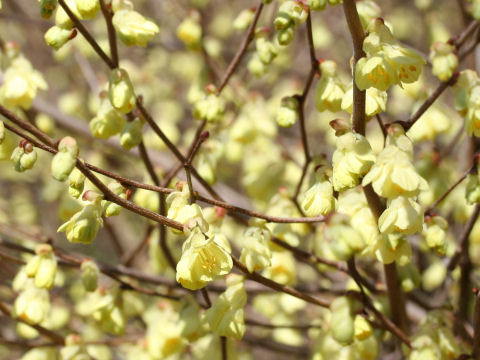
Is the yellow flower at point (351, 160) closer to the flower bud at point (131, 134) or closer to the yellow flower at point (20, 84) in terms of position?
the flower bud at point (131, 134)

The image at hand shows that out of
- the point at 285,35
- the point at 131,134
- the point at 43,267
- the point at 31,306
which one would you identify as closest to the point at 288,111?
the point at 285,35

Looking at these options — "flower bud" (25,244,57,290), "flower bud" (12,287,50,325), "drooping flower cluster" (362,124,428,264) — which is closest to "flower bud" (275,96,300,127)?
"drooping flower cluster" (362,124,428,264)

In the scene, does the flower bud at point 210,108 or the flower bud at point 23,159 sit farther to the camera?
the flower bud at point 210,108

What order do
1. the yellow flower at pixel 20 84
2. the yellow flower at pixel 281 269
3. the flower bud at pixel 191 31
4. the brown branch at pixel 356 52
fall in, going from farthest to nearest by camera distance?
the flower bud at pixel 191 31 → the yellow flower at pixel 281 269 → the yellow flower at pixel 20 84 → the brown branch at pixel 356 52

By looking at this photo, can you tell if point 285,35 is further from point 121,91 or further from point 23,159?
point 23,159

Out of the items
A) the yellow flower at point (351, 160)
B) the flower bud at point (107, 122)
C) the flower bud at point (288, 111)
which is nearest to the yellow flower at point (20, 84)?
the flower bud at point (107, 122)

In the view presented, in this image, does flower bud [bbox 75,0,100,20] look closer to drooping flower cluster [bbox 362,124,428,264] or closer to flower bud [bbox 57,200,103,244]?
flower bud [bbox 57,200,103,244]
